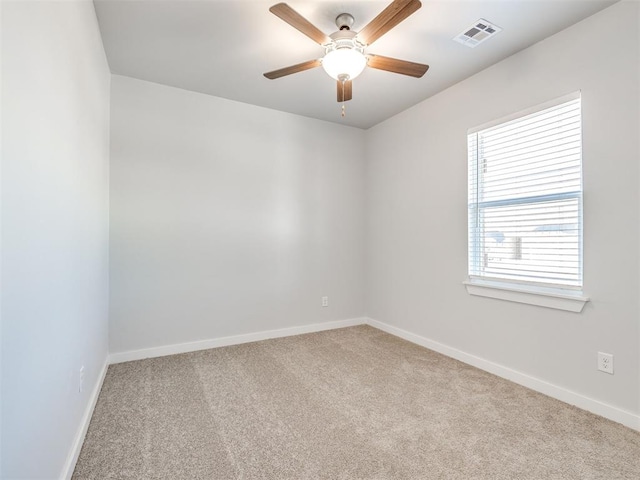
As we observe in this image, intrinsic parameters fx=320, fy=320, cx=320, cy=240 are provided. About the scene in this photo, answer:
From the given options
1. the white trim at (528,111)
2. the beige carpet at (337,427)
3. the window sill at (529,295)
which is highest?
the white trim at (528,111)

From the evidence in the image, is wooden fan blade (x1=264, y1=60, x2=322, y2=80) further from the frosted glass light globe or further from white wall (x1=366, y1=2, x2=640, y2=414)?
white wall (x1=366, y1=2, x2=640, y2=414)

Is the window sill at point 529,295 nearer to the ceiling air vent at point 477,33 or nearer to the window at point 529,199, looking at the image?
the window at point 529,199

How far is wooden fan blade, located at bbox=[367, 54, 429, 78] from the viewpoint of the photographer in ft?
6.89

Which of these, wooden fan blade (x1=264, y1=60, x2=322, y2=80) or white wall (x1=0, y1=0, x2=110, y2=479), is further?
wooden fan blade (x1=264, y1=60, x2=322, y2=80)

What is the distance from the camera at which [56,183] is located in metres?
1.38

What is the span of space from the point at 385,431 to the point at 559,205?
1983 mm

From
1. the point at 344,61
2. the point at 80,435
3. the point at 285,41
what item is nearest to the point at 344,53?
the point at 344,61

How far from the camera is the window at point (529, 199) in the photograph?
225 centimetres

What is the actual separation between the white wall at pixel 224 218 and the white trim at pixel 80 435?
2.52ft

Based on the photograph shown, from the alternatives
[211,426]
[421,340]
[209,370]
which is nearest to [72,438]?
[211,426]

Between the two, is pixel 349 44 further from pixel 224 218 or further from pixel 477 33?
pixel 224 218

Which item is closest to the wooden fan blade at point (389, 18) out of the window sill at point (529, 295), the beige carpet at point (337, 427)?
the window sill at point (529, 295)

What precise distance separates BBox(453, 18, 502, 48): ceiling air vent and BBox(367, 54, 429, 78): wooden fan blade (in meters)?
0.49

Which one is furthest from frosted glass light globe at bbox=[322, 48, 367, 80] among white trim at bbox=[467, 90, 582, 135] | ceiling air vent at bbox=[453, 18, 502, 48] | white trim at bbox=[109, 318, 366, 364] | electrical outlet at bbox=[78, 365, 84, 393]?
white trim at bbox=[109, 318, 366, 364]
